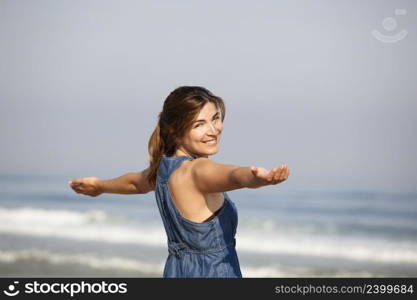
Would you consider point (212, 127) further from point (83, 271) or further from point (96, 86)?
point (96, 86)

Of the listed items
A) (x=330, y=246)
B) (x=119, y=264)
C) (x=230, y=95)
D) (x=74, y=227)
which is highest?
(x=230, y=95)

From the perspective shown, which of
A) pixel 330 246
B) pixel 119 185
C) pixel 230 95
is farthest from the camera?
pixel 230 95

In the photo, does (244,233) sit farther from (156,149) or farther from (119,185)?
(156,149)

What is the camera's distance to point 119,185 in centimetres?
421

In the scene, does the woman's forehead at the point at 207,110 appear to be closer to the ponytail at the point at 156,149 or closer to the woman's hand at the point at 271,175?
the ponytail at the point at 156,149

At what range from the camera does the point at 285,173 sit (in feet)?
9.04

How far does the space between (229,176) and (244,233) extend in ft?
33.1

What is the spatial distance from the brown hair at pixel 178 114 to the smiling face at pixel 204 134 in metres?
0.02

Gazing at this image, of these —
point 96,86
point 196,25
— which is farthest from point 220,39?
point 96,86

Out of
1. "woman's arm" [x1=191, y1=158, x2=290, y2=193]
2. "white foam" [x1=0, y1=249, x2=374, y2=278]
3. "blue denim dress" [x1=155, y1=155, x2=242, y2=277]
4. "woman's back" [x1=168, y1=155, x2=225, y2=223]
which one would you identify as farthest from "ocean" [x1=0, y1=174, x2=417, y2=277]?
"woman's arm" [x1=191, y1=158, x2=290, y2=193]

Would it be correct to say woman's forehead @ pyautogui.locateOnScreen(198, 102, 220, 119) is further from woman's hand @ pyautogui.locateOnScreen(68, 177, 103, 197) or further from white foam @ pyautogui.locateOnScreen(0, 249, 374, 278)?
white foam @ pyautogui.locateOnScreen(0, 249, 374, 278)

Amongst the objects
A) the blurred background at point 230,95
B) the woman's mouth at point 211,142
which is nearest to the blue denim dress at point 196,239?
the woman's mouth at point 211,142

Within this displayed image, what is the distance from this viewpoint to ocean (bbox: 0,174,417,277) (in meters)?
10.8

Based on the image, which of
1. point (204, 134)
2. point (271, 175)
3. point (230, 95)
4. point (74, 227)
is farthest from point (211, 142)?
point (230, 95)
